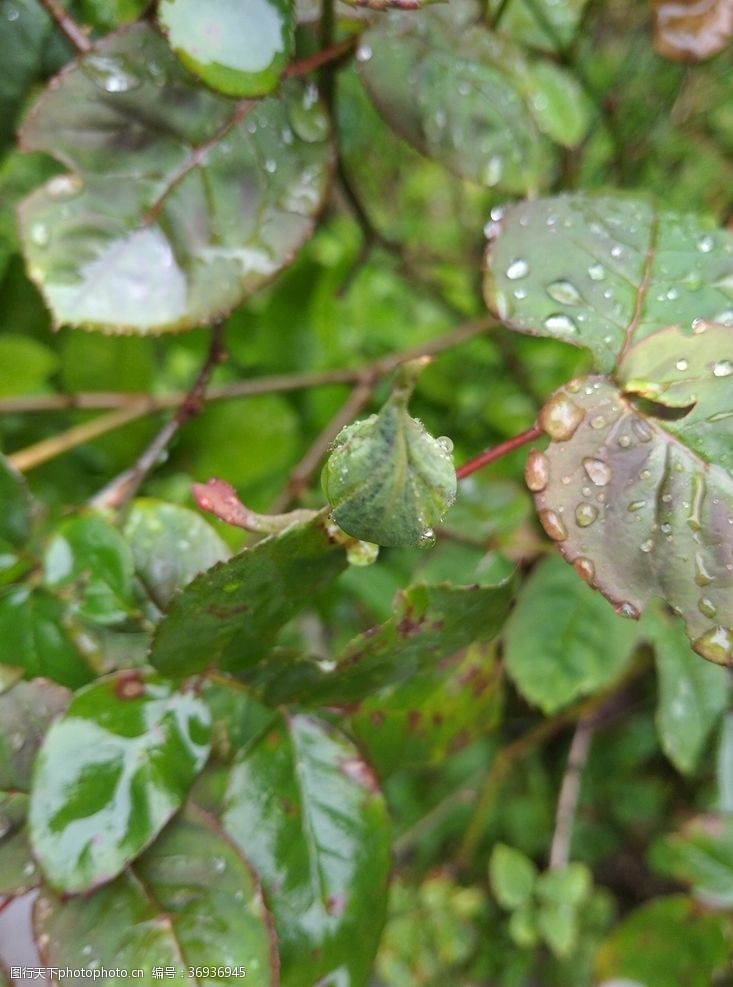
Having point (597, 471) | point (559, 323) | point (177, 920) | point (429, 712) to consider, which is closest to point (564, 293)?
point (559, 323)

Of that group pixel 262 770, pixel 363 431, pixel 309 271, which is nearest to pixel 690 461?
pixel 363 431

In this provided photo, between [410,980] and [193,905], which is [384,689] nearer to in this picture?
[193,905]

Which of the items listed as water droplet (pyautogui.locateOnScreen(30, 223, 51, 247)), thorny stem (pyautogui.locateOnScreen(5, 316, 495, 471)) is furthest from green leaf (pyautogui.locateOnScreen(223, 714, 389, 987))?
thorny stem (pyautogui.locateOnScreen(5, 316, 495, 471))

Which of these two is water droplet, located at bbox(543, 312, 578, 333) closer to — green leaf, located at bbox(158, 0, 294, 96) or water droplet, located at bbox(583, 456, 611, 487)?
water droplet, located at bbox(583, 456, 611, 487)

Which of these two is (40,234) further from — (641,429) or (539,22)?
(539,22)

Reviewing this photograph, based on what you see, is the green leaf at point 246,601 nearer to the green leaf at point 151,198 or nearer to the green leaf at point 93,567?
the green leaf at point 93,567

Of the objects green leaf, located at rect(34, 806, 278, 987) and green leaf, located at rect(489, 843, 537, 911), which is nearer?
green leaf, located at rect(34, 806, 278, 987)

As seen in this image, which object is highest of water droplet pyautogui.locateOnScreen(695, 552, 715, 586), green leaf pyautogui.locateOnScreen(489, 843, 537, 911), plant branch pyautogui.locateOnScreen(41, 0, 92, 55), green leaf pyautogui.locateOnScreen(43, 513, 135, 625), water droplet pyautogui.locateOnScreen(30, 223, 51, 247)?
plant branch pyautogui.locateOnScreen(41, 0, 92, 55)

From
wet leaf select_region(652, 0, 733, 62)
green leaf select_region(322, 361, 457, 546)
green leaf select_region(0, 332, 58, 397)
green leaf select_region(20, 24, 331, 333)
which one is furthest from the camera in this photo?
green leaf select_region(0, 332, 58, 397)
